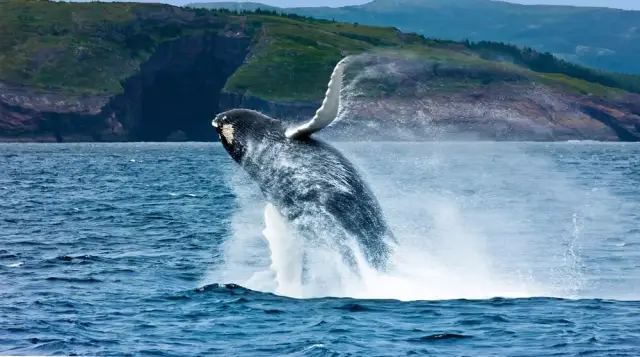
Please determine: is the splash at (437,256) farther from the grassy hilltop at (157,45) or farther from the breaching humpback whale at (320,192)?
the grassy hilltop at (157,45)

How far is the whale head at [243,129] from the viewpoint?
15.5m

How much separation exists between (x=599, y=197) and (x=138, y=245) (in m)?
21.0

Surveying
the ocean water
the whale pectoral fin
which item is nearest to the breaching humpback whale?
the whale pectoral fin

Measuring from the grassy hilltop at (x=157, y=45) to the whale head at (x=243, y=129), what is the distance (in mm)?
113959

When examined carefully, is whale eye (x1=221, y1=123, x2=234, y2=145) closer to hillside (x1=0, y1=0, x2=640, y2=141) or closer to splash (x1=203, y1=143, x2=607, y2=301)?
splash (x1=203, y1=143, x2=607, y2=301)

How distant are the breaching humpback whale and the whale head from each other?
5 centimetres

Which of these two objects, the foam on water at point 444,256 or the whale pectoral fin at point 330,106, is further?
the foam on water at point 444,256

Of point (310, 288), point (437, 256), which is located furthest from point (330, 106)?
point (437, 256)

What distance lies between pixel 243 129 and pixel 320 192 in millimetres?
1732

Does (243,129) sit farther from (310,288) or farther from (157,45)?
(157,45)

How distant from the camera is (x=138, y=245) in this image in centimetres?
2314

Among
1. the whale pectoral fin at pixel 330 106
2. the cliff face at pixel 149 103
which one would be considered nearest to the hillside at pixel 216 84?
the cliff face at pixel 149 103

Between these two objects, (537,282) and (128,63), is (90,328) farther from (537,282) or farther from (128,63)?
(128,63)

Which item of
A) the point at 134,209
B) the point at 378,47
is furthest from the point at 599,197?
the point at 378,47
